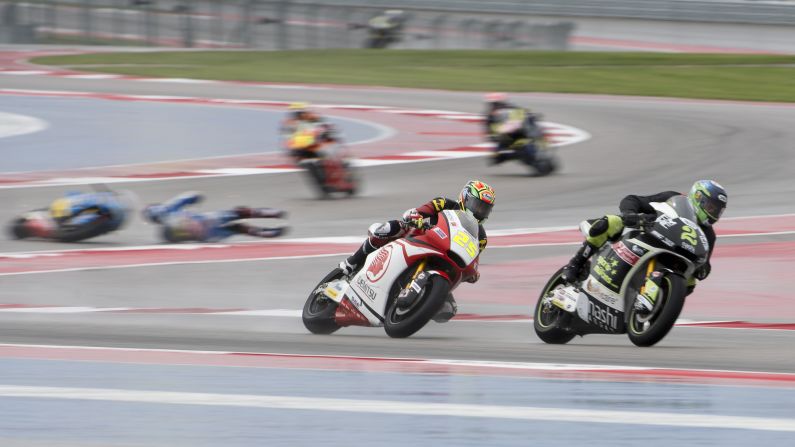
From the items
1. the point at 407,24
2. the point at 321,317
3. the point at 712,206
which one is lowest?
the point at 407,24

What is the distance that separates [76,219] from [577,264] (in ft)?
21.5

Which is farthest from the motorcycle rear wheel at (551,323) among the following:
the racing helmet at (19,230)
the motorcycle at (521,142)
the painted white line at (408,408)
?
Answer: the motorcycle at (521,142)

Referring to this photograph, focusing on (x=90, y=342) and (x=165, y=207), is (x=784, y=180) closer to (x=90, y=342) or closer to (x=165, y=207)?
(x=165, y=207)

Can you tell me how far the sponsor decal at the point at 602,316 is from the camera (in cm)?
831

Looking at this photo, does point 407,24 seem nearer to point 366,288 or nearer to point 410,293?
point 366,288

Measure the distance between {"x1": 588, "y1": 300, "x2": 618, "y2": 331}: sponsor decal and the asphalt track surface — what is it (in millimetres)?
140

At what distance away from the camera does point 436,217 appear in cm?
891

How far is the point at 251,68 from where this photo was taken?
3491cm

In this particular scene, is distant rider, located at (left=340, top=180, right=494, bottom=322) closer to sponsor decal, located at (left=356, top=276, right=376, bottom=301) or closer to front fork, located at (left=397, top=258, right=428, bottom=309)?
sponsor decal, located at (left=356, top=276, right=376, bottom=301)

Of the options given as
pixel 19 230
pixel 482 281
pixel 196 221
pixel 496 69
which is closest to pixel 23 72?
pixel 496 69

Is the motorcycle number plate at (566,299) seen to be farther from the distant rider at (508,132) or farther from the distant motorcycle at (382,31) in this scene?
the distant motorcycle at (382,31)

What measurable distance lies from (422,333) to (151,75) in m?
24.8

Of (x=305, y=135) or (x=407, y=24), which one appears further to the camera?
(x=407, y=24)

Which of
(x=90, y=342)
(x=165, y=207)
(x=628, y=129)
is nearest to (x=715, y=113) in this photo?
(x=628, y=129)
